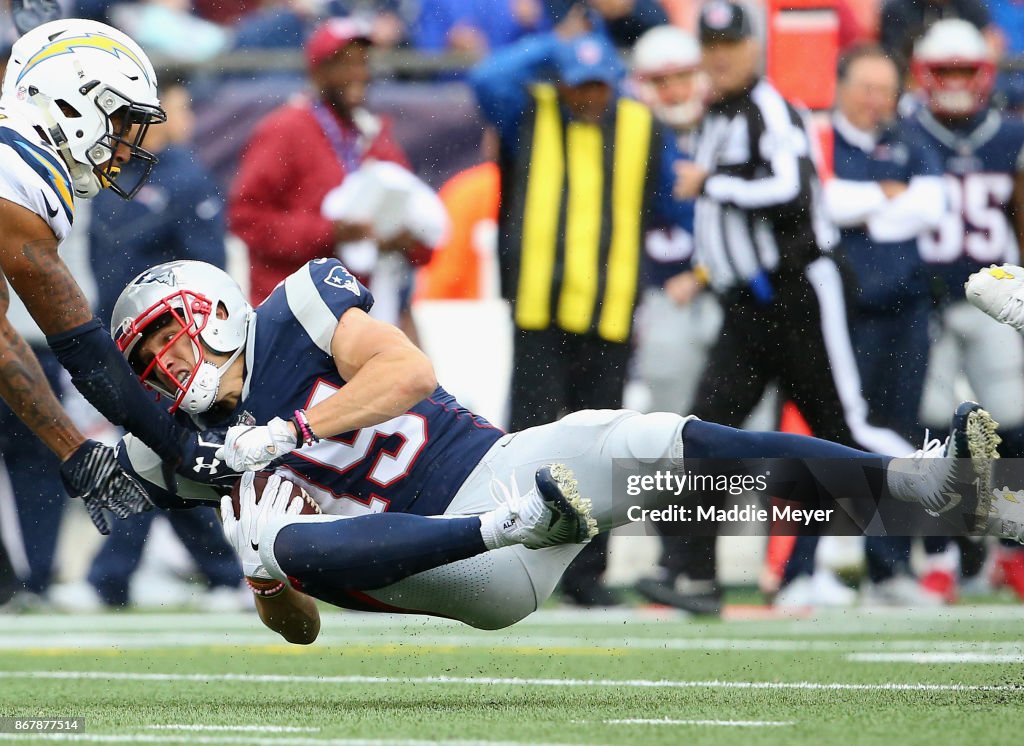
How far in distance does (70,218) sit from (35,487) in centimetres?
280

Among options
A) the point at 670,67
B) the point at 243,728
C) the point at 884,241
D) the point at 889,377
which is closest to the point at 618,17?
the point at 670,67

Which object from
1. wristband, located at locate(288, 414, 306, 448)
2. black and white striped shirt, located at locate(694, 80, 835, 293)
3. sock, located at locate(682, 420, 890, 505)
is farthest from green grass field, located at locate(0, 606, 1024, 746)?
black and white striped shirt, located at locate(694, 80, 835, 293)

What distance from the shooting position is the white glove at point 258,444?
3.94 metres

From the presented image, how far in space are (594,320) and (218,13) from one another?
290cm

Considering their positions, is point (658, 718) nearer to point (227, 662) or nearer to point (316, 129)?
point (227, 662)

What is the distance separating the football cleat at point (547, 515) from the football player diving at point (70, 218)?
0.73 m

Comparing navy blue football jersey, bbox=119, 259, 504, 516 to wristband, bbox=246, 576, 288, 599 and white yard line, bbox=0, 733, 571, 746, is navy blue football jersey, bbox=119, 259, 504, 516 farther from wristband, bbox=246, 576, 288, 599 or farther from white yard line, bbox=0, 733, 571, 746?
white yard line, bbox=0, 733, 571, 746

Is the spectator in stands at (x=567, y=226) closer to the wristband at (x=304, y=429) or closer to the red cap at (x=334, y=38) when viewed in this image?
the red cap at (x=334, y=38)

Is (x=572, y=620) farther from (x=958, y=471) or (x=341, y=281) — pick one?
(x=958, y=471)

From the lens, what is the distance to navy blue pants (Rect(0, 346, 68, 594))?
6770 mm

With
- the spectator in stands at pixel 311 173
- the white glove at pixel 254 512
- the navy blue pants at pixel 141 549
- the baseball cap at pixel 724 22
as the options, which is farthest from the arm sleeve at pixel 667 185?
the white glove at pixel 254 512

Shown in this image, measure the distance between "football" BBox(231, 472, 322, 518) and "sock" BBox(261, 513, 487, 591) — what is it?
14 centimetres

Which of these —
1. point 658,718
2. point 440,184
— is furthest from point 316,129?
point 658,718

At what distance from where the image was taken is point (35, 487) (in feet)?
22.4
